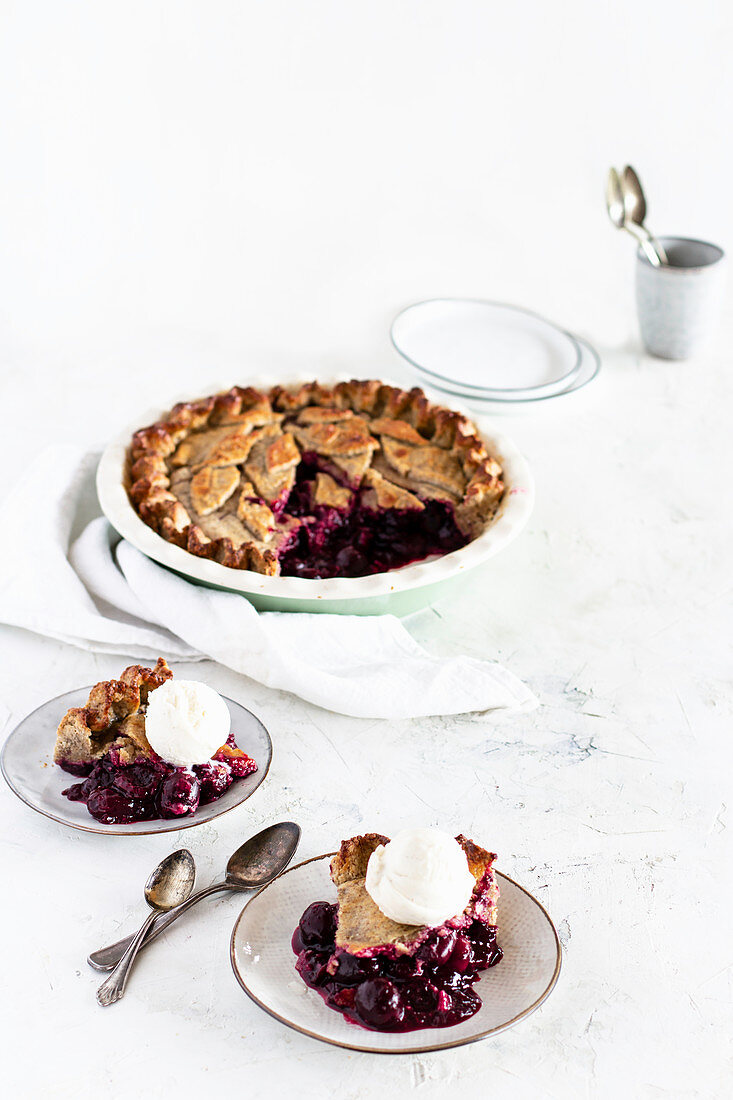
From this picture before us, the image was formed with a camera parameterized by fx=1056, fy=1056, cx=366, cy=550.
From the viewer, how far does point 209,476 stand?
9.93ft

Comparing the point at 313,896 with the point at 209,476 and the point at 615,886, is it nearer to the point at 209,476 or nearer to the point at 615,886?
the point at 615,886

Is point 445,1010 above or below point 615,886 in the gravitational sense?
above

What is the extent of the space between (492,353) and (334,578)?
6.07 feet

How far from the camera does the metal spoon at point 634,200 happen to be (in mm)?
4355

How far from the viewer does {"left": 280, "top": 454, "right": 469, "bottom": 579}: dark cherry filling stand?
116 inches

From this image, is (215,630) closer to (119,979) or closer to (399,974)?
(119,979)

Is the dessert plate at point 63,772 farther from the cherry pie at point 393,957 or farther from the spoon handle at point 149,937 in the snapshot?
the cherry pie at point 393,957

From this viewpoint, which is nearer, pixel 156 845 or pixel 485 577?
pixel 156 845

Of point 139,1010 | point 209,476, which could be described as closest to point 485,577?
point 209,476

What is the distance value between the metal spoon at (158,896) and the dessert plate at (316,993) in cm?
18

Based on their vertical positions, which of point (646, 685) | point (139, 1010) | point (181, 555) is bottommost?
point (646, 685)

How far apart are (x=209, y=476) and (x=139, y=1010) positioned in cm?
160

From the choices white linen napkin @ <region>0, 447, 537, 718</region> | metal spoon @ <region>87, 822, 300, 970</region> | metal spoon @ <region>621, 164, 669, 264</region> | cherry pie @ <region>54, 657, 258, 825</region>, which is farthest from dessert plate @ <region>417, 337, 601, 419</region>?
metal spoon @ <region>87, 822, 300, 970</region>

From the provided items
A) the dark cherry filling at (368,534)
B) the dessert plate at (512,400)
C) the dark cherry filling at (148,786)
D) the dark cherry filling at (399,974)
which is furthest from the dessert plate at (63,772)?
the dessert plate at (512,400)
